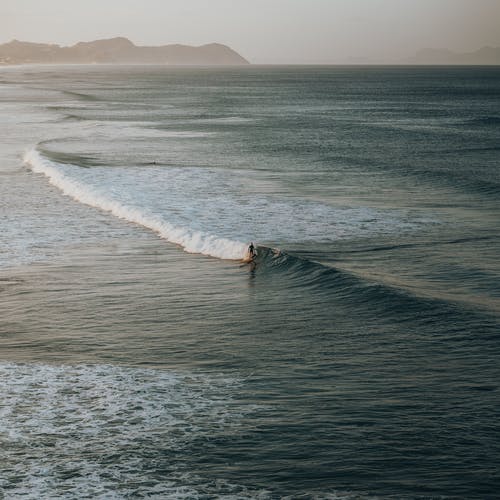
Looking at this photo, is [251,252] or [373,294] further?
[251,252]

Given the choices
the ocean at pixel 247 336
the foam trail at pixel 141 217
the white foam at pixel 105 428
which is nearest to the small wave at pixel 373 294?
the ocean at pixel 247 336

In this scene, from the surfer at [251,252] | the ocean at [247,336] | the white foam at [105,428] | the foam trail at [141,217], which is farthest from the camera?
the foam trail at [141,217]

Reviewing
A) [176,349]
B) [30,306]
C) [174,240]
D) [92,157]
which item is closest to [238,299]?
[176,349]

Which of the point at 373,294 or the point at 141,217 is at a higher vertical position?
the point at 141,217

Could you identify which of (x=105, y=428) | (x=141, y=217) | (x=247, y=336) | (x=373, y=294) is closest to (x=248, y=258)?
(x=373, y=294)

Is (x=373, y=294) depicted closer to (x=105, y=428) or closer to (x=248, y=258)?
(x=248, y=258)

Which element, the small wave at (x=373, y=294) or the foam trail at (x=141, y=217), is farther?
the foam trail at (x=141, y=217)

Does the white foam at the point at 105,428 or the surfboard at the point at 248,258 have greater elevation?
the surfboard at the point at 248,258

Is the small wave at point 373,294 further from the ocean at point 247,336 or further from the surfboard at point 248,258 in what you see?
the surfboard at point 248,258
